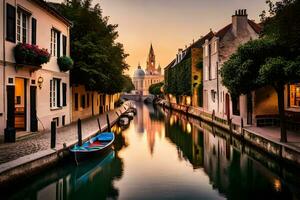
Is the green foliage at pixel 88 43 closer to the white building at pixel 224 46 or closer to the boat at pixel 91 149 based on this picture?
the boat at pixel 91 149

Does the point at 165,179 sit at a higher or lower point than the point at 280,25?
lower

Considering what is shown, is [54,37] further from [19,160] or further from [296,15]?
[296,15]

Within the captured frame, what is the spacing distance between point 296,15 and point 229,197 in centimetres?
680

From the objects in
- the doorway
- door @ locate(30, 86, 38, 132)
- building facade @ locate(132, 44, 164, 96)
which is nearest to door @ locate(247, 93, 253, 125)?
door @ locate(30, 86, 38, 132)

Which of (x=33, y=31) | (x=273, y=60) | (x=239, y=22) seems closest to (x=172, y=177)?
(x=273, y=60)

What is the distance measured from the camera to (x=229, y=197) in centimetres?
Answer: 1081

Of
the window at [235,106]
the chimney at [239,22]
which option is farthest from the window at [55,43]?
the chimney at [239,22]

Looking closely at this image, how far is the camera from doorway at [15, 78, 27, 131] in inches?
688

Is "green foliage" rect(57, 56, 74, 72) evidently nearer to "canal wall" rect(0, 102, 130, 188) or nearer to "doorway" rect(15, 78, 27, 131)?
"doorway" rect(15, 78, 27, 131)

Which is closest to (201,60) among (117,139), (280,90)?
(117,139)

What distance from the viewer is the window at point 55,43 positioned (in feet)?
69.3

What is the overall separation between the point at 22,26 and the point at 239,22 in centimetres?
2566

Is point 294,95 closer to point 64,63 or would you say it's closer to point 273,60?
point 273,60

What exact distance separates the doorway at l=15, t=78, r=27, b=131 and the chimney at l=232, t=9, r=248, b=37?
24.8 metres
